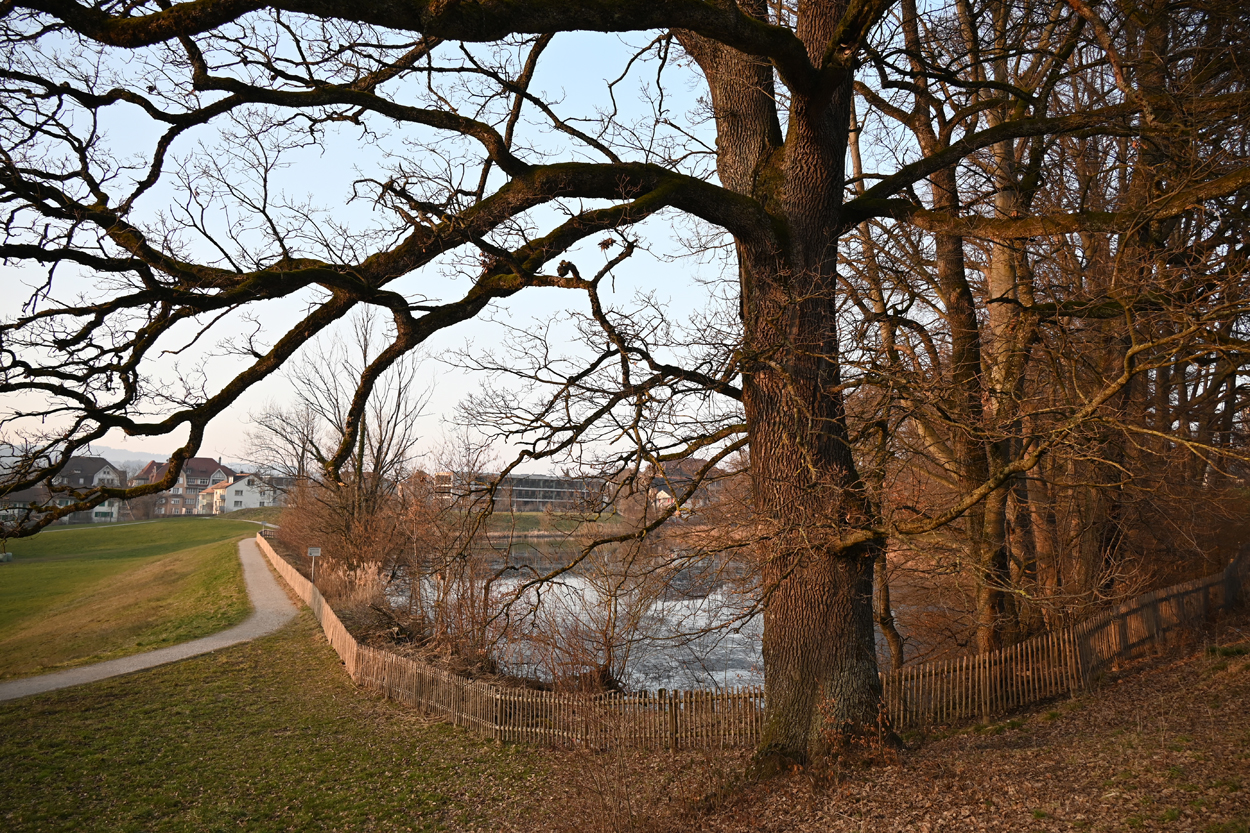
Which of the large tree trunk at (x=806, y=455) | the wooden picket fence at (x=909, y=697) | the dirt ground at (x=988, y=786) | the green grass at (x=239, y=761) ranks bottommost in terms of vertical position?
the green grass at (x=239, y=761)

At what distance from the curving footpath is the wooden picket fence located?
9859 millimetres

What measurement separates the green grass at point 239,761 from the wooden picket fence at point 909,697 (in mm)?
662

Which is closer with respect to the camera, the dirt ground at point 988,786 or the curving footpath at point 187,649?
the dirt ground at point 988,786

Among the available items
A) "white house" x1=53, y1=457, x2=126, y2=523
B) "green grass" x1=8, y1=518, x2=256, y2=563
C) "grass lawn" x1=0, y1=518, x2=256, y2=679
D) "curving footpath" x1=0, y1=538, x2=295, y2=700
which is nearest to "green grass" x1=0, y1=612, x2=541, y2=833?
"curving footpath" x1=0, y1=538, x2=295, y2=700

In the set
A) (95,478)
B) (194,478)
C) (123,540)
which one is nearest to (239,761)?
(123,540)

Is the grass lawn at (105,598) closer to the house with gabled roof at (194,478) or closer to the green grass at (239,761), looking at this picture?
the green grass at (239,761)

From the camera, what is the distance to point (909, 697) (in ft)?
35.3

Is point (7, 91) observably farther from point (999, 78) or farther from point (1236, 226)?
point (1236, 226)

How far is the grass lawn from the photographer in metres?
22.4

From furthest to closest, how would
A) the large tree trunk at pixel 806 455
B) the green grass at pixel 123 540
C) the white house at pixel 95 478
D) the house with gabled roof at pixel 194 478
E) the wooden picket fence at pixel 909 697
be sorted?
the house with gabled roof at pixel 194 478 → the white house at pixel 95 478 → the green grass at pixel 123 540 → the wooden picket fence at pixel 909 697 → the large tree trunk at pixel 806 455

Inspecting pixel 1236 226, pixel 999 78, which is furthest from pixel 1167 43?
pixel 1236 226

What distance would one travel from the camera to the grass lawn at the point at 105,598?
882 inches

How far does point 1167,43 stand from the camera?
11.1m

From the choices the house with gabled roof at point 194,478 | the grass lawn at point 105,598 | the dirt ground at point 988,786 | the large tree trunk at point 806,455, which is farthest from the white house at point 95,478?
the large tree trunk at point 806,455
